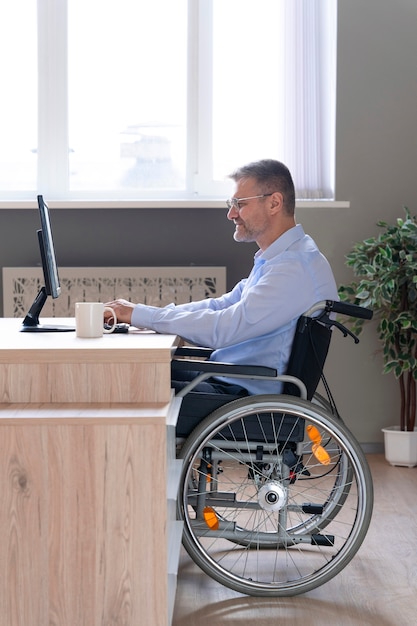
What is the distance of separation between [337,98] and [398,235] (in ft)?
2.41

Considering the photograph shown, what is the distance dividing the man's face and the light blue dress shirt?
197mm

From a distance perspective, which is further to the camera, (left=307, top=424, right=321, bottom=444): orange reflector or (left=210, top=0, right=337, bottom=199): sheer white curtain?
(left=210, top=0, right=337, bottom=199): sheer white curtain

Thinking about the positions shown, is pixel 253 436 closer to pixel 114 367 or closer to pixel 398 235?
pixel 114 367

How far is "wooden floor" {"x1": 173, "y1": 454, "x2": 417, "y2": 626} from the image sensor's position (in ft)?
7.45

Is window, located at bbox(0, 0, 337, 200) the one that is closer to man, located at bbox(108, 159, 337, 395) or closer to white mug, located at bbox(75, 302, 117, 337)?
man, located at bbox(108, 159, 337, 395)

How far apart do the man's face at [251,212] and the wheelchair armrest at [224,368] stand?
1.77 ft

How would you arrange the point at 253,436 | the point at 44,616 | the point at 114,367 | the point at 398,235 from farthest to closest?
the point at 398,235 → the point at 253,436 → the point at 114,367 → the point at 44,616

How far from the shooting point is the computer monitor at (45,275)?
251 cm

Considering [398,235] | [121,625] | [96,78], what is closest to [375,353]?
[398,235]

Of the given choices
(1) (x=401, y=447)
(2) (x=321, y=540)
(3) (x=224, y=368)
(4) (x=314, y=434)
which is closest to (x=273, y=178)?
(3) (x=224, y=368)

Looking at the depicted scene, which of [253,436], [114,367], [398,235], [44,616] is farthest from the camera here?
[398,235]

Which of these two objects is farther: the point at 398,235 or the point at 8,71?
the point at 8,71

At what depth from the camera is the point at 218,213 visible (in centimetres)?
427

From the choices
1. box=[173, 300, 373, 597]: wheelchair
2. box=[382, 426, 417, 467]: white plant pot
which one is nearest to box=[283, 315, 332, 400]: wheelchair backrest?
box=[173, 300, 373, 597]: wheelchair
